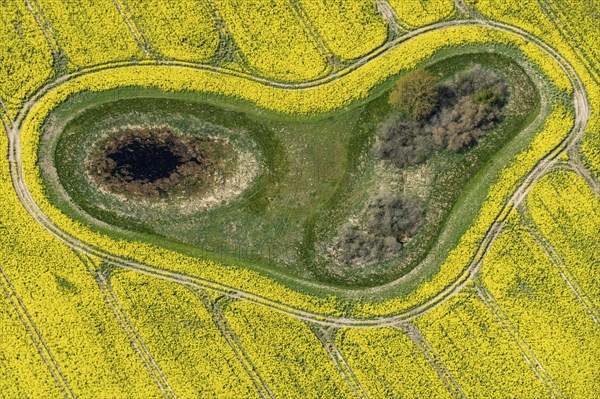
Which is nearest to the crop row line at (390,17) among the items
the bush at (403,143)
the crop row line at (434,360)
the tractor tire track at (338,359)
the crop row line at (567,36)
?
the bush at (403,143)

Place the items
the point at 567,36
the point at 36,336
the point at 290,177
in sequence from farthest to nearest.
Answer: the point at 567,36 → the point at 290,177 → the point at 36,336

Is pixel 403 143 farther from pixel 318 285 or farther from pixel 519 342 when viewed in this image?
pixel 519 342

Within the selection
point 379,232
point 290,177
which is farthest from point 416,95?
point 290,177

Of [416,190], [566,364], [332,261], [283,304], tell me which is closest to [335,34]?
[416,190]

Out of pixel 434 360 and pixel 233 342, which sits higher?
pixel 233 342

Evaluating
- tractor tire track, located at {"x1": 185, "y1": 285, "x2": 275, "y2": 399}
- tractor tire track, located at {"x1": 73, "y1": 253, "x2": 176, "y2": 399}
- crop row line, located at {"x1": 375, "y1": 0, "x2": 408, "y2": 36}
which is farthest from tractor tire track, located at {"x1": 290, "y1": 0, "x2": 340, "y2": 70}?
tractor tire track, located at {"x1": 73, "y1": 253, "x2": 176, "y2": 399}

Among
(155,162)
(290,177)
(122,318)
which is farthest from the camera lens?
A: (290,177)

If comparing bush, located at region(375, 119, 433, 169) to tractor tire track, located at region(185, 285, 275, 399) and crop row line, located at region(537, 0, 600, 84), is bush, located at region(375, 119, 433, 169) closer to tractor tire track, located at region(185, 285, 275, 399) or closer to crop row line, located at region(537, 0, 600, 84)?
crop row line, located at region(537, 0, 600, 84)

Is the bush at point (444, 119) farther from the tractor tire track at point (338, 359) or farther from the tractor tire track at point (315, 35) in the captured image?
the tractor tire track at point (338, 359)
